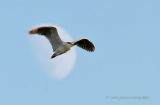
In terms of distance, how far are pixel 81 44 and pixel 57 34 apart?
7.61ft

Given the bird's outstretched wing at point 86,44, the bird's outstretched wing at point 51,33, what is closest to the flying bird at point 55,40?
the bird's outstretched wing at point 51,33

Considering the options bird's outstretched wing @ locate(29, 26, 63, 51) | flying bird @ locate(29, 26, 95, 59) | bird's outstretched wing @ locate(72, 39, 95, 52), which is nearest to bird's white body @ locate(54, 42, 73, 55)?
flying bird @ locate(29, 26, 95, 59)

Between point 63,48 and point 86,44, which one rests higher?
point 86,44

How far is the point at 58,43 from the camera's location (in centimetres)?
19300

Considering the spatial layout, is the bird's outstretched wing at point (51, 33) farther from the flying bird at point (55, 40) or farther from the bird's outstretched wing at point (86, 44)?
the bird's outstretched wing at point (86, 44)

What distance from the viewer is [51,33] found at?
632 ft

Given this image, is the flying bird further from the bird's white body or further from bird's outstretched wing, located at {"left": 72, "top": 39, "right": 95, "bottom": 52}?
bird's outstretched wing, located at {"left": 72, "top": 39, "right": 95, "bottom": 52}

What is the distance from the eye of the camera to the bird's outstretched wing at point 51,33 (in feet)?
630

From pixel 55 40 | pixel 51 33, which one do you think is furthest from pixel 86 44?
pixel 51 33

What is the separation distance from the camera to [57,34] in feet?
633

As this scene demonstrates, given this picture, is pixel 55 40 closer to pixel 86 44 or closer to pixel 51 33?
pixel 51 33

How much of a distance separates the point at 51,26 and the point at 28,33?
146 cm

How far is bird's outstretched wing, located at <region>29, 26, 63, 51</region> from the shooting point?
192000 millimetres

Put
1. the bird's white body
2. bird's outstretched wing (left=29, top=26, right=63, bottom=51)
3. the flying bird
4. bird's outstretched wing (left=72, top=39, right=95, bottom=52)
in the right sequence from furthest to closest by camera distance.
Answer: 1. bird's outstretched wing (left=72, top=39, right=95, bottom=52)
2. the bird's white body
3. the flying bird
4. bird's outstretched wing (left=29, top=26, right=63, bottom=51)
